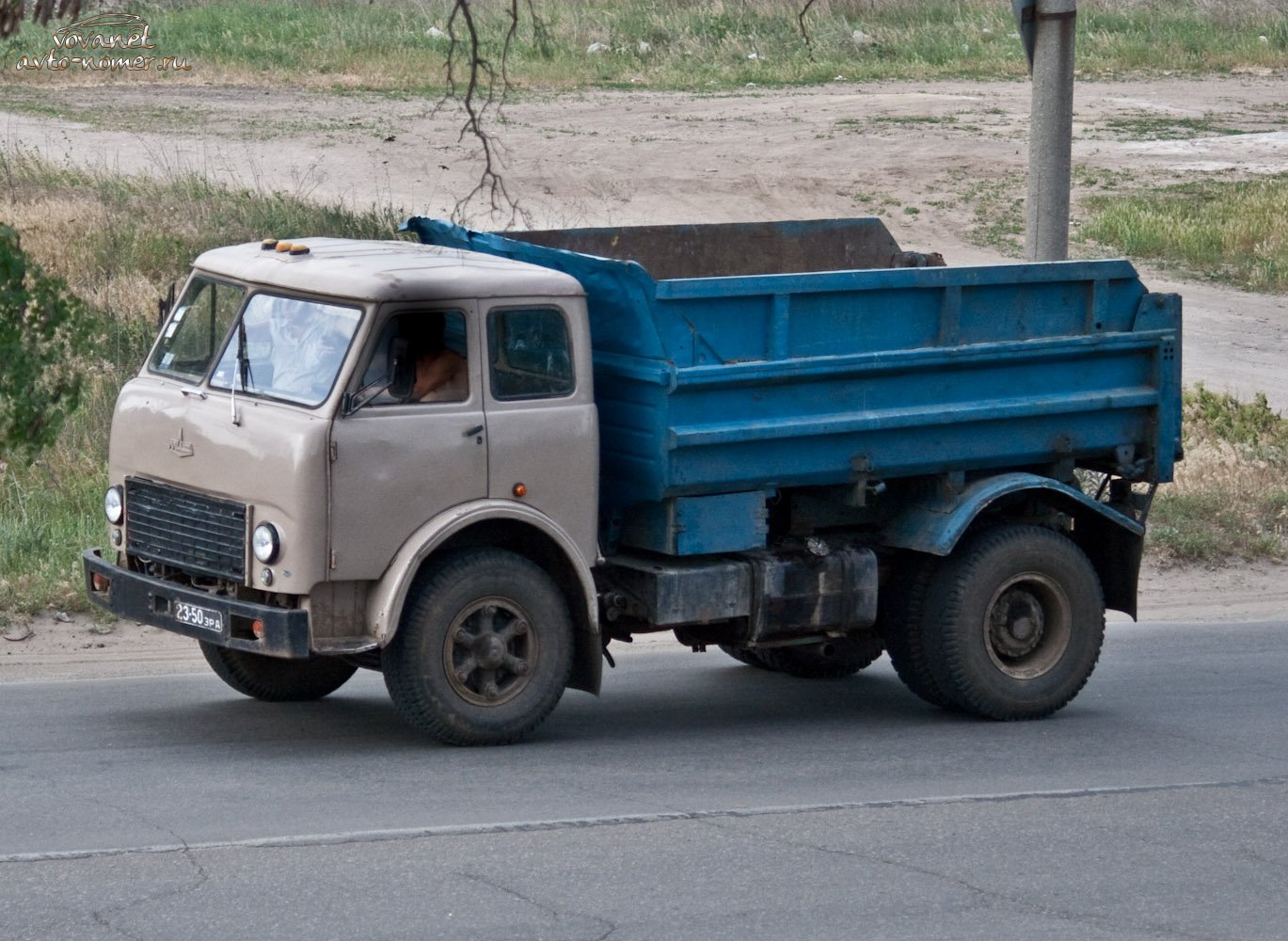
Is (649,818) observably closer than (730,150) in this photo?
Yes

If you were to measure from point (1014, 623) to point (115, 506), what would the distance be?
4064mm

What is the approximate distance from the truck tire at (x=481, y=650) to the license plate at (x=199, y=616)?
26.5 inches

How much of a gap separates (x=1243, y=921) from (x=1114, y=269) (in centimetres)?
383

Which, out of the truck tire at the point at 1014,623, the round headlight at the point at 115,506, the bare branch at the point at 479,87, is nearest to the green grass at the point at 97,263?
the round headlight at the point at 115,506

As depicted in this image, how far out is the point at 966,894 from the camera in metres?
6.37

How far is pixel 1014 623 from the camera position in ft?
29.7

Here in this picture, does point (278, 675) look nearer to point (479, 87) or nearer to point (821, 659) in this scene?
point (821, 659)

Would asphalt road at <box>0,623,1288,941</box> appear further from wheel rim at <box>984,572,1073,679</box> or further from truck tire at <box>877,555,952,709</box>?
wheel rim at <box>984,572,1073,679</box>

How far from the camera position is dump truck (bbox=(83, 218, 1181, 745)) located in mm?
7641

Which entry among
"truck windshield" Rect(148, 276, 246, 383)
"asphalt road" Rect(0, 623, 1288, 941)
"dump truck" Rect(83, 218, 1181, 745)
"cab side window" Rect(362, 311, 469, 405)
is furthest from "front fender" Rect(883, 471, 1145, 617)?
"truck windshield" Rect(148, 276, 246, 383)

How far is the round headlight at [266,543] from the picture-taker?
7.48 m

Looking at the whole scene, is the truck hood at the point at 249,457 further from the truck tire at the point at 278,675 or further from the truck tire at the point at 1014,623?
the truck tire at the point at 1014,623

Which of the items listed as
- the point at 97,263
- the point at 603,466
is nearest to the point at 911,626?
the point at 603,466

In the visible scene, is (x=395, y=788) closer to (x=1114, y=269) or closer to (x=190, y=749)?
(x=190, y=749)
